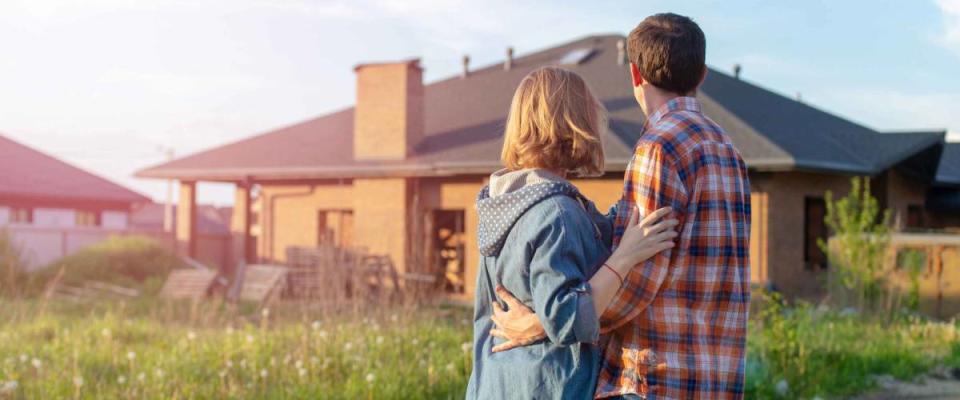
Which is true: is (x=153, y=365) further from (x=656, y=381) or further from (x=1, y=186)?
(x=1, y=186)

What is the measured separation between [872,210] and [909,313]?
1.25 meters

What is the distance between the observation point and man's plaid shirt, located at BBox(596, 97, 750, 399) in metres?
2.34

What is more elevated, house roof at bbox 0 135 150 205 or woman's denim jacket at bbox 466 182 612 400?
house roof at bbox 0 135 150 205

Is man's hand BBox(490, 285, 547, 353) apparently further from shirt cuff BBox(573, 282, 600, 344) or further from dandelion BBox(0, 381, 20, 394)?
dandelion BBox(0, 381, 20, 394)

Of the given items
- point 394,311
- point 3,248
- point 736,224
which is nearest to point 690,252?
point 736,224

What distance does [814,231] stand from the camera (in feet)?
58.3

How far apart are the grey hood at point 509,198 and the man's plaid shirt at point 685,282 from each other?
20 cm

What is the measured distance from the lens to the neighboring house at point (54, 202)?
24844 mm

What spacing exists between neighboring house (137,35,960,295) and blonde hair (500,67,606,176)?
12940 mm

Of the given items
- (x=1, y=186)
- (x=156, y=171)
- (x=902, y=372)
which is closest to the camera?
(x=902, y=372)

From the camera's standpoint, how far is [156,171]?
2197 cm

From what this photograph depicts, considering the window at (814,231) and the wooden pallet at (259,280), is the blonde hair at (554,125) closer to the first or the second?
the wooden pallet at (259,280)

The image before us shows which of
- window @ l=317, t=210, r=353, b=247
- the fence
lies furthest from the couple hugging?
the fence

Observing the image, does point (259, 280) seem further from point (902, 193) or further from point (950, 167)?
point (950, 167)
